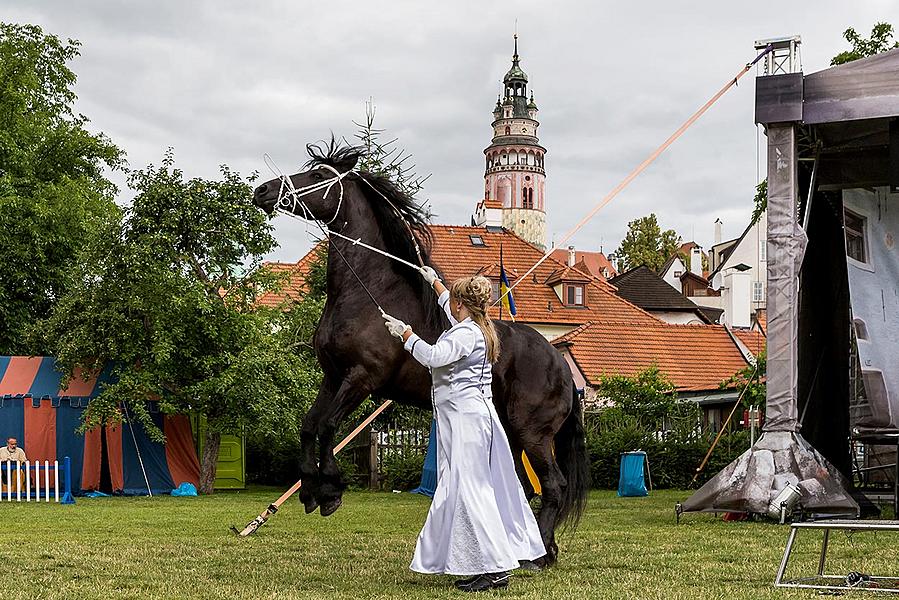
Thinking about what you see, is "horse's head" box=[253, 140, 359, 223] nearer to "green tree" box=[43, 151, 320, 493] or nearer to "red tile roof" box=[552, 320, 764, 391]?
"green tree" box=[43, 151, 320, 493]

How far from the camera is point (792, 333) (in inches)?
478

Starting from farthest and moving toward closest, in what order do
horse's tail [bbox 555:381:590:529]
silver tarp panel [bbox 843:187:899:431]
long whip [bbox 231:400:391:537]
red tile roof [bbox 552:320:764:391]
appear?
red tile roof [bbox 552:320:764:391] < silver tarp panel [bbox 843:187:899:431] < long whip [bbox 231:400:391:537] < horse's tail [bbox 555:381:590:529]

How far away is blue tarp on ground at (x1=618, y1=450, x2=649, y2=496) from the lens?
20.9 meters

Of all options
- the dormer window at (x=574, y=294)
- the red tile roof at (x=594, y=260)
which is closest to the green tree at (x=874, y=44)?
the dormer window at (x=574, y=294)

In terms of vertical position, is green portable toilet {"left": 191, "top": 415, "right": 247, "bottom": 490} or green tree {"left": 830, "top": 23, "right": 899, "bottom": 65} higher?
green tree {"left": 830, "top": 23, "right": 899, "bottom": 65}

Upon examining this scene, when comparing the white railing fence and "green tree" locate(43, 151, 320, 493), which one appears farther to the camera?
"green tree" locate(43, 151, 320, 493)

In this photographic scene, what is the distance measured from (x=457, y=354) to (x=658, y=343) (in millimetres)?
31157

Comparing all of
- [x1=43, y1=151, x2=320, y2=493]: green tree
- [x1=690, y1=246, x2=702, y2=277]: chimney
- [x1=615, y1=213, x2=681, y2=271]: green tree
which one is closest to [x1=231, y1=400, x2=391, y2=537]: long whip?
[x1=43, y1=151, x2=320, y2=493]: green tree

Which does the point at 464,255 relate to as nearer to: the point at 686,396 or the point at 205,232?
the point at 686,396

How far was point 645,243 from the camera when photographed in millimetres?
82250

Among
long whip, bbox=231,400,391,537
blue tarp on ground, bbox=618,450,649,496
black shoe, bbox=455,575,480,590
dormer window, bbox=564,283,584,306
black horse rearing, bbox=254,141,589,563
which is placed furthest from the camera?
dormer window, bbox=564,283,584,306

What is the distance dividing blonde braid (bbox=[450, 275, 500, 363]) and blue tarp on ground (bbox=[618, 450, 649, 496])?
14155 mm

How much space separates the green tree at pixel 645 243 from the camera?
81.2m

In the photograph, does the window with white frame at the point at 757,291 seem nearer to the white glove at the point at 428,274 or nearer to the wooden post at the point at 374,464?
the wooden post at the point at 374,464
